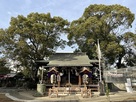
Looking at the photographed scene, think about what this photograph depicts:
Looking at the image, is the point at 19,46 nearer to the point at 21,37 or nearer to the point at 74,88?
the point at 21,37

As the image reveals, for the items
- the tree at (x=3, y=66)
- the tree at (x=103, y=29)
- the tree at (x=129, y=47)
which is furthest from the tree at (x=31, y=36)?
the tree at (x=129, y=47)

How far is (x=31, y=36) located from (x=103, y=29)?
11875 millimetres

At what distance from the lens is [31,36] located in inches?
1018

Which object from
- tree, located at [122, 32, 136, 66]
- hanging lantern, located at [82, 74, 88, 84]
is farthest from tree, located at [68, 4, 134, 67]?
hanging lantern, located at [82, 74, 88, 84]

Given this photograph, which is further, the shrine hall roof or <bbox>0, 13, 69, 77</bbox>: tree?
<bbox>0, 13, 69, 77</bbox>: tree

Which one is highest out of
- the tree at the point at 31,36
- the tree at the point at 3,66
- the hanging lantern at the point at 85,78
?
the tree at the point at 31,36

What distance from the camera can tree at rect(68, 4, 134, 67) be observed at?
30.2 meters

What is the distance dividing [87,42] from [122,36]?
18.7 ft

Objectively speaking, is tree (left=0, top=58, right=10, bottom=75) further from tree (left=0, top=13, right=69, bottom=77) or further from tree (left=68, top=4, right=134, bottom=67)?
tree (left=68, top=4, right=134, bottom=67)

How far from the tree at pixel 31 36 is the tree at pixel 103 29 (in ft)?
16.5

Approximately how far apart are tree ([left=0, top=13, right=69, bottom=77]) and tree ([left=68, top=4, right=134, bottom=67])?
198 inches

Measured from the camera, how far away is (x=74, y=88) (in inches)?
788

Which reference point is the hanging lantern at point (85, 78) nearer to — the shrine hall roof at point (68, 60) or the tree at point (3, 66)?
the shrine hall roof at point (68, 60)

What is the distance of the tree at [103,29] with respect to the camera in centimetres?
3023
